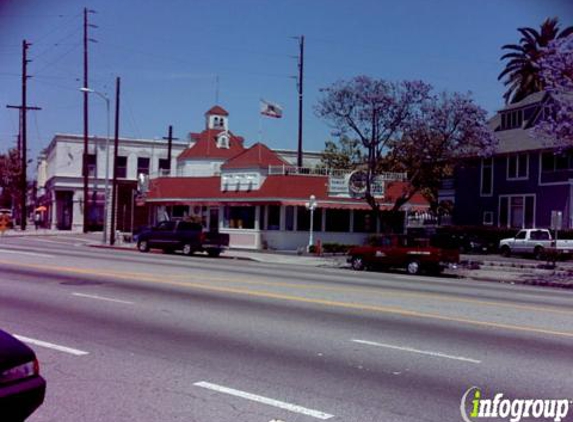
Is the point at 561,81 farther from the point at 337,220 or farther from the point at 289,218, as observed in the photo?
the point at 289,218

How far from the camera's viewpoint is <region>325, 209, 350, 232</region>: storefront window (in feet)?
133

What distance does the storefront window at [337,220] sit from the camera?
40.4m

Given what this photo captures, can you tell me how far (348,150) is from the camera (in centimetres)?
4712

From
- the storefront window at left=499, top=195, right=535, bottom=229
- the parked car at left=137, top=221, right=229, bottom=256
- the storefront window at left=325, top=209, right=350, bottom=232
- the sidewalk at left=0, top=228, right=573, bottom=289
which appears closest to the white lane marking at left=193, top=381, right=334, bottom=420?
the sidewalk at left=0, top=228, right=573, bottom=289

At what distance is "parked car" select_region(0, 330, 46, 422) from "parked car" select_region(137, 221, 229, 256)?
28.2m

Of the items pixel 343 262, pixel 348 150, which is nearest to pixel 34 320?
pixel 343 262

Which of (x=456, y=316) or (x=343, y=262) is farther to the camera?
(x=343, y=262)

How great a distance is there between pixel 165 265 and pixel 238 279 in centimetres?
562

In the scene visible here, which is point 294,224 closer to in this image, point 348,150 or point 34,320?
point 348,150

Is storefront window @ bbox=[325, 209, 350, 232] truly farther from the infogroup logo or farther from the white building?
the infogroup logo

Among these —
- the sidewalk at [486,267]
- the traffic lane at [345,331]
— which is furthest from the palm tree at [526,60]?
the traffic lane at [345,331]

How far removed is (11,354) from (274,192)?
33.8m

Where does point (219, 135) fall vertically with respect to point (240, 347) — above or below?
above

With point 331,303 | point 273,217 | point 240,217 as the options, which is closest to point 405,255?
point 331,303
